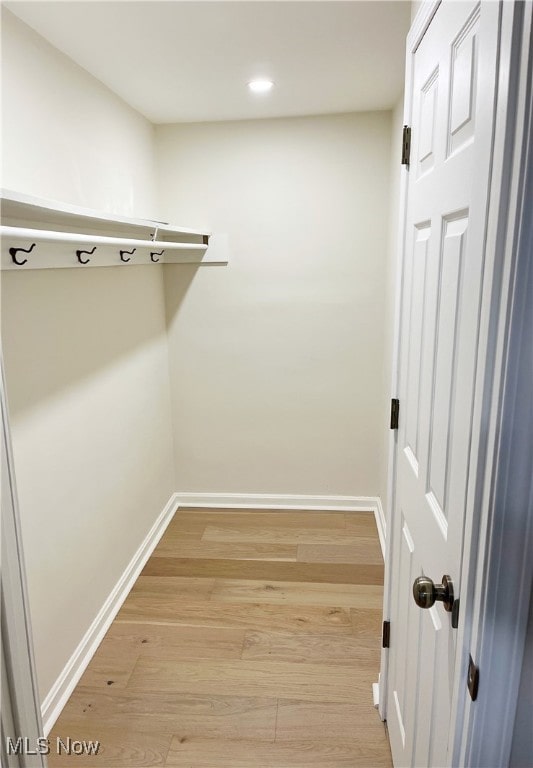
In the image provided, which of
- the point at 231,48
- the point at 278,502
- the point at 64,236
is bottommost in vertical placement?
the point at 278,502

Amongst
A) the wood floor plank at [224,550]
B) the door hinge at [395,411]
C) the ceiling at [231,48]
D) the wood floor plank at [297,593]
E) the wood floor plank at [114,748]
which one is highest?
the ceiling at [231,48]

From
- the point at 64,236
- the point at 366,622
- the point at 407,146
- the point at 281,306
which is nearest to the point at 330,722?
the point at 366,622

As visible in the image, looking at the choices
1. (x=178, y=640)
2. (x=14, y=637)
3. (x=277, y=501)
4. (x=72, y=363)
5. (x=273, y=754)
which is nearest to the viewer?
(x=14, y=637)

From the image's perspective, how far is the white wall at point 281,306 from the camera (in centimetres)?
297

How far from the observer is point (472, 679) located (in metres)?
0.76

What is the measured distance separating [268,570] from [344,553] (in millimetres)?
459

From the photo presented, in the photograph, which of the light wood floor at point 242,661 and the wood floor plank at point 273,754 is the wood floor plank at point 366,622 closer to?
the light wood floor at point 242,661

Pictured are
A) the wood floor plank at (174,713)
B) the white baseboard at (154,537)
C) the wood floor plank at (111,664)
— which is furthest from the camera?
the wood floor plank at (111,664)

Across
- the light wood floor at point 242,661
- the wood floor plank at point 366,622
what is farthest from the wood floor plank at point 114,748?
the wood floor plank at point 366,622

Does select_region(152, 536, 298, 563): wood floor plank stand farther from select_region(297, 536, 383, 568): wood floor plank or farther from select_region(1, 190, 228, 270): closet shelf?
select_region(1, 190, 228, 270): closet shelf

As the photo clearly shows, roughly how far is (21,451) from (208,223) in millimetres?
1923

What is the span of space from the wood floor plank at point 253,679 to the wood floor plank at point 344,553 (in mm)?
776

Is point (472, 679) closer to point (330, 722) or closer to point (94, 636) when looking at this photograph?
point (330, 722)

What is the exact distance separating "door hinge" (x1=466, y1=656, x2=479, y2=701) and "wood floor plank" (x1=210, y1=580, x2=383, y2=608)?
177 cm
